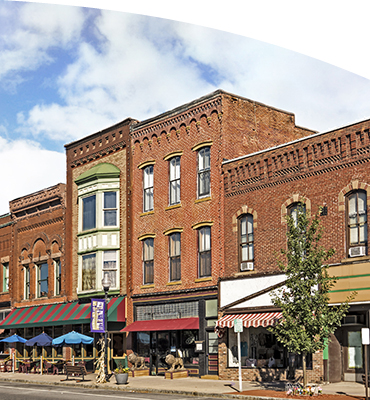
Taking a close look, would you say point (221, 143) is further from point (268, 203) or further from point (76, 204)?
point (76, 204)

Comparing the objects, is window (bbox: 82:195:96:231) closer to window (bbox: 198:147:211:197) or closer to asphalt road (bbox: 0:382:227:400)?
window (bbox: 198:147:211:197)

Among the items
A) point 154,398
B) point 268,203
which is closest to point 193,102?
point 268,203

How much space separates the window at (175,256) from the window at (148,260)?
1571mm

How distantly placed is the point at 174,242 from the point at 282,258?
7445mm

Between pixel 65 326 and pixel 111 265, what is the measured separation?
5.64 meters

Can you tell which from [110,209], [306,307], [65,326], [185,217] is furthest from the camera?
[65,326]

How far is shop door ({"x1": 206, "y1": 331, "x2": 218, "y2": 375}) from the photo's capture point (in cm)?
2845

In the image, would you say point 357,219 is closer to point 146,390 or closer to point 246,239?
point 246,239

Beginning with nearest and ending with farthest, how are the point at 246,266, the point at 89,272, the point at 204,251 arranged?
the point at 246,266 < the point at 204,251 < the point at 89,272

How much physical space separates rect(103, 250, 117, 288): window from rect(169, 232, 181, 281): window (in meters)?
4.45

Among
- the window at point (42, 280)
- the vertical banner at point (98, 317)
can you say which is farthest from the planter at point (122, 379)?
the window at point (42, 280)

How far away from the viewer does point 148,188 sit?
33.9 meters

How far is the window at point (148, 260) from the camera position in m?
33.2

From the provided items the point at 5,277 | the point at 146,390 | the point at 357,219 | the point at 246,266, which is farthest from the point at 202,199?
the point at 5,277
